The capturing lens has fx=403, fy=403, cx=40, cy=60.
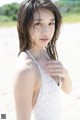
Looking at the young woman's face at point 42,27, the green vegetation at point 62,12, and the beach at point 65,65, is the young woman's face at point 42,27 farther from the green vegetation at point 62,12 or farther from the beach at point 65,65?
the green vegetation at point 62,12

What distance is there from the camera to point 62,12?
67.6ft

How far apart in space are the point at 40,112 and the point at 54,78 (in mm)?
176

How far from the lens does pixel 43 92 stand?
1.84 metres

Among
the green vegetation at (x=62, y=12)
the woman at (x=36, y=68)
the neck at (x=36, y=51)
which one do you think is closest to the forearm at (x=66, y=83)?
the woman at (x=36, y=68)

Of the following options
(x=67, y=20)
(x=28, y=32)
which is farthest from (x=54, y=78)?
(x=67, y=20)

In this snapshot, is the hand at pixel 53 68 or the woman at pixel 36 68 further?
the hand at pixel 53 68

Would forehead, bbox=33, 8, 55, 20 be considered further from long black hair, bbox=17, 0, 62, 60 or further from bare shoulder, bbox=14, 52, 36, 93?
bare shoulder, bbox=14, 52, 36, 93

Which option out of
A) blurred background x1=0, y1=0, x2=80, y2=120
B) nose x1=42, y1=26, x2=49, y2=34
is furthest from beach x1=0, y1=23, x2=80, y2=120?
nose x1=42, y1=26, x2=49, y2=34

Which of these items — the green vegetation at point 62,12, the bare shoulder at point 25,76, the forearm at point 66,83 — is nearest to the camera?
the bare shoulder at point 25,76

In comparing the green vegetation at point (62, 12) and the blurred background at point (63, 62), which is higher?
the blurred background at point (63, 62)

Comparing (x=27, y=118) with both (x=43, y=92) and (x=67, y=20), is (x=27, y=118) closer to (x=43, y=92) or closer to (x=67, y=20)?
(x=43, y=92)

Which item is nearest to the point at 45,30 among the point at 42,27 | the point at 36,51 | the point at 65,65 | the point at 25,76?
the point at 42,27

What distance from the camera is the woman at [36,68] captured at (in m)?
1.76

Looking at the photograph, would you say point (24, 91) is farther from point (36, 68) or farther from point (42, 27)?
point (42, 27)
